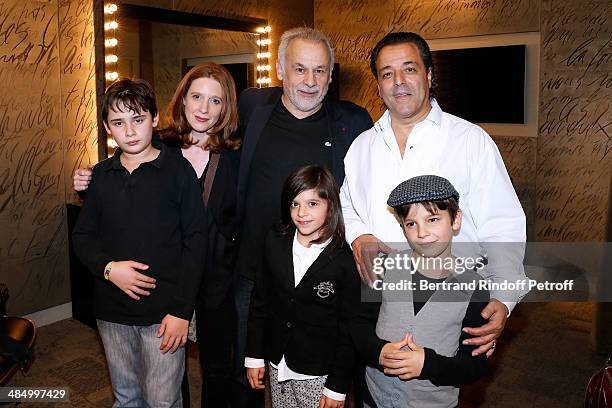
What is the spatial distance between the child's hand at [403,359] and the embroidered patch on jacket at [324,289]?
261mm

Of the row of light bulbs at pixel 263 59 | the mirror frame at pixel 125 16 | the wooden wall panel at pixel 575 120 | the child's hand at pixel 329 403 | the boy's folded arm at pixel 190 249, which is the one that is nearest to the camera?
the child's hand at pixel 329 403

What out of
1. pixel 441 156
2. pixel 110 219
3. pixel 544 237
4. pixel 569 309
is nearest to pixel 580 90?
pixel 544 237

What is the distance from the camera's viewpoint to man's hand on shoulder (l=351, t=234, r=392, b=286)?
1643 millimetres

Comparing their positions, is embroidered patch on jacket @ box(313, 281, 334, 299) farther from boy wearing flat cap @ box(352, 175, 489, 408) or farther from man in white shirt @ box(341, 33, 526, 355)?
boy wearing flat cap @ box(352, 175, 489, 408)

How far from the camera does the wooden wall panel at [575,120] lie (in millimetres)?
4188

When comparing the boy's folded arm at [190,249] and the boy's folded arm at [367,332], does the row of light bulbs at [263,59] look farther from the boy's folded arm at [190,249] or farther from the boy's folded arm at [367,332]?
the boy's folded arm at [367,332]

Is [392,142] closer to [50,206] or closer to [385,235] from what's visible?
[385,235]

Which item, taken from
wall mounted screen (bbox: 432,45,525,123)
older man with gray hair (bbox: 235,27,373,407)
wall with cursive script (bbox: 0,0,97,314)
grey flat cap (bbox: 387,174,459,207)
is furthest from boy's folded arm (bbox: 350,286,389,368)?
wall mounted screen (bbox: 432,45,525,123)

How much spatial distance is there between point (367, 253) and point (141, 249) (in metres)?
0.71

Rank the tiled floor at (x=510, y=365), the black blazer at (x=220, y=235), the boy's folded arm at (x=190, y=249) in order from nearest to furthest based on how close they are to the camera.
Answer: the boy's folded arm at (x=190, y=249), the black blazer at (x=220, y=235), the tiled floor at (x=510, y=365)

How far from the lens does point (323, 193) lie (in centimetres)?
172

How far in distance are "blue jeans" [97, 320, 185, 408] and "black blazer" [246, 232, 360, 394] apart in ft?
1.14

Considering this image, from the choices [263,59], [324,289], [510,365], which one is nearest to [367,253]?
[324,289]

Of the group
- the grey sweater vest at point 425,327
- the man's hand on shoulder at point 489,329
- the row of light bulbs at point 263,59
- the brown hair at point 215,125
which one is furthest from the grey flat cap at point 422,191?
the row of light bulbs at point 263,59
